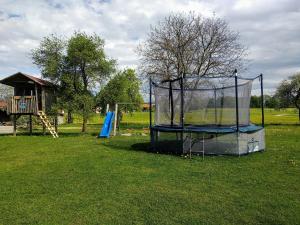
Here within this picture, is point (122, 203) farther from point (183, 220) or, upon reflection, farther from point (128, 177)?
point (128, 177)

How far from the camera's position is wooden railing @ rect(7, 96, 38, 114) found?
67.8 feet

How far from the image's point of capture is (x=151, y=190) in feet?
20.5

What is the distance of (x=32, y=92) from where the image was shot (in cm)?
2120

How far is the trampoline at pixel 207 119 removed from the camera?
10.6 metres

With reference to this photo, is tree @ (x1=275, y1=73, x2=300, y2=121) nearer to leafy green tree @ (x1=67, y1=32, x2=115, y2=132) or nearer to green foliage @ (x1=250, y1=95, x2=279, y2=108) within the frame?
green foliage @ (x1=250, y1=95, x2=279, y2=108)

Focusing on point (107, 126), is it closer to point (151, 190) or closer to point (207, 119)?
point (207, 119)

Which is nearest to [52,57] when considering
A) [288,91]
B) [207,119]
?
[207,119]

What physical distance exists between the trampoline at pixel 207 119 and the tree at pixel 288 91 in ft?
95.2

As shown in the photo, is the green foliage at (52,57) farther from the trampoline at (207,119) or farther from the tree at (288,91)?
the tree at (288,91)

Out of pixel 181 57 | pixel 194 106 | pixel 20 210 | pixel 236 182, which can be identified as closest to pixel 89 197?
pixel 20 210

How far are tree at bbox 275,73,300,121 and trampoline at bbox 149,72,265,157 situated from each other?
95.2ft

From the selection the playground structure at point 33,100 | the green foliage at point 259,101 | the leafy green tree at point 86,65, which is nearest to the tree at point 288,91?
the green foliage at point 259,101

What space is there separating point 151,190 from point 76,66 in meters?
17.1

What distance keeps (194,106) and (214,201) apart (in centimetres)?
655
